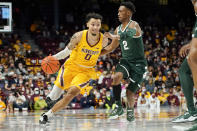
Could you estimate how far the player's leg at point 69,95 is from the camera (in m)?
6.58

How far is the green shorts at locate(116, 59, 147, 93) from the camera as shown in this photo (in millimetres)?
7566

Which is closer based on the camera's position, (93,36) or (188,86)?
Result: (188,86)

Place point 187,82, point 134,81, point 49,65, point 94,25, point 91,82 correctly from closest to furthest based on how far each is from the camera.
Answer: point 187,82
point 94,25
point 49,65
point 134,81
point 91,82

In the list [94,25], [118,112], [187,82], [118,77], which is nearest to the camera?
[187,82]

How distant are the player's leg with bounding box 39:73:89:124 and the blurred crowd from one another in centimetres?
695

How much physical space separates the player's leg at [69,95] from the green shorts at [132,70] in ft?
3.29

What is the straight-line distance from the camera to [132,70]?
7641 millimetres

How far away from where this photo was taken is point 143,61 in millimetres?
7711

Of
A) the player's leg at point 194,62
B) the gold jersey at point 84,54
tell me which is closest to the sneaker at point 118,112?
the gold jersey at point 84,54

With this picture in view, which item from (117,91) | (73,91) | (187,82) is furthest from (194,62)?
(117,91)

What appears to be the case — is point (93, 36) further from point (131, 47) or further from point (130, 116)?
point (130, 116)

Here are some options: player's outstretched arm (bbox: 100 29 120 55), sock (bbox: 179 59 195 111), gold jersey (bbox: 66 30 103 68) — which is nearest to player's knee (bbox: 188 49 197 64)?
sock (bbox: 179 59 195 111)

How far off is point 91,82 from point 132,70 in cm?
894

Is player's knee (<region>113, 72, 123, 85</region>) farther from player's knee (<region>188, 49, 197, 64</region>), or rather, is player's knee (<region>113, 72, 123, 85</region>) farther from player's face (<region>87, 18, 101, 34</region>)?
player's knee (<region>188, 49, 197, 64</region>)
